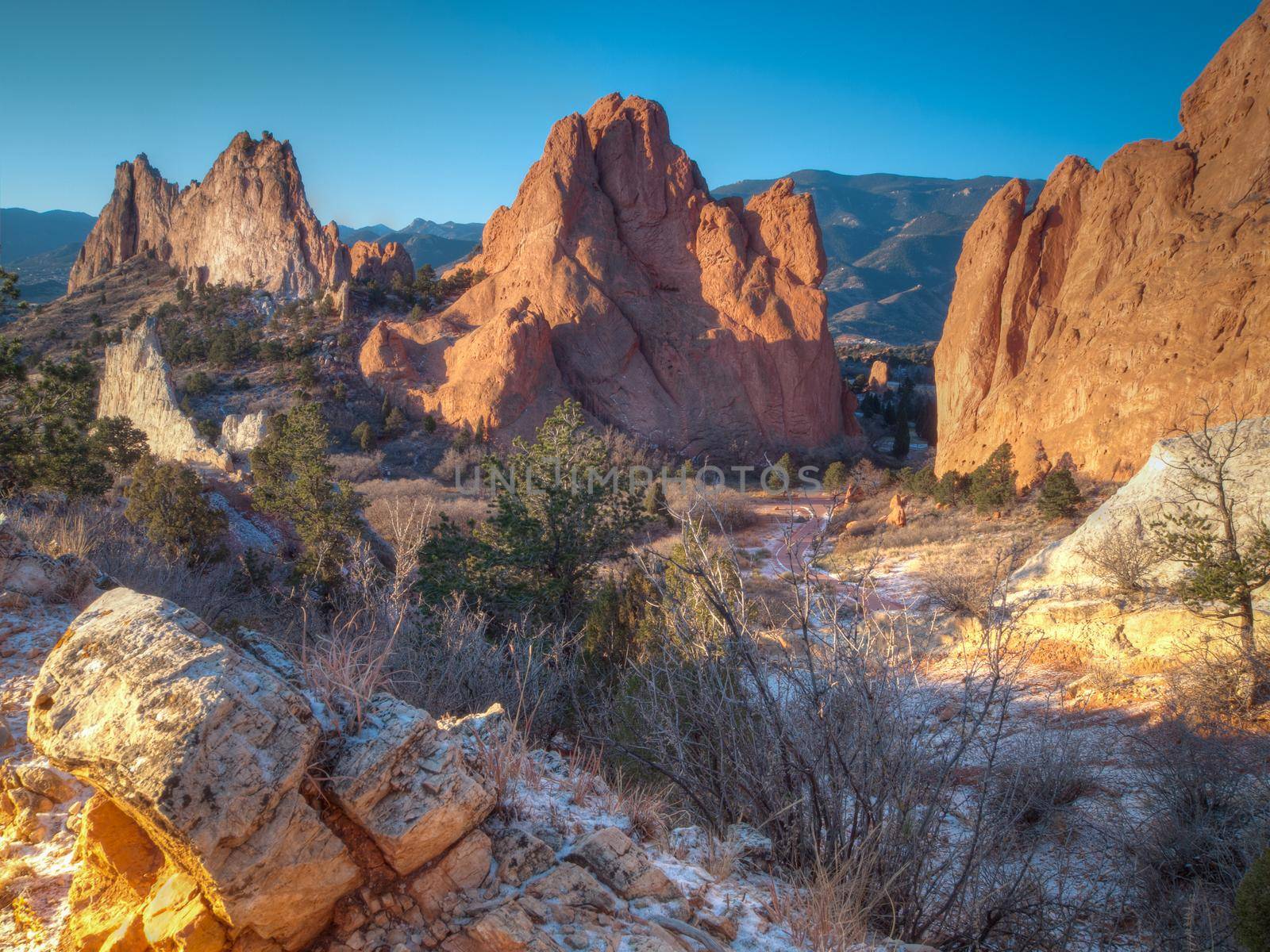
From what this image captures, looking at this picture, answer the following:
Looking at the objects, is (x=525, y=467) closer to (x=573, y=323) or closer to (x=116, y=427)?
(x=116, y=427)

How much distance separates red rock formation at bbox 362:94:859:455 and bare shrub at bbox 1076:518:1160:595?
26.1m

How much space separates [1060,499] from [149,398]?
31.1 metres

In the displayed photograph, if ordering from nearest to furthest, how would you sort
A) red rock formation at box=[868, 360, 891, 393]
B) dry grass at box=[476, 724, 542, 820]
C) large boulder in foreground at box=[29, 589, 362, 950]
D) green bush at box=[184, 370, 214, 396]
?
large boulder in foreground at box=[29, 589, 362, 950]
dry grass at box=[476, 724, 542, 820]
green bush at box=[184, 370, 214, 396]
red rock formation at box=[868, 360, 891, 393]

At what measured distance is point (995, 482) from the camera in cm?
2286

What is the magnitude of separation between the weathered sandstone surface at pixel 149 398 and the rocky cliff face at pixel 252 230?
16987 mm

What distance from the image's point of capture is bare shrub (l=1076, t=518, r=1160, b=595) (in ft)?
31.3

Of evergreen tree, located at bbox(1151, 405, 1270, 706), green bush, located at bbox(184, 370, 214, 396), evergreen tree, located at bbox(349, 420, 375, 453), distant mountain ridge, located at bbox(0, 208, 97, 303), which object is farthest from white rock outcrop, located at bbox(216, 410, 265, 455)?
distant mountain ridge, located at bbox(0, 208, 97, 303)

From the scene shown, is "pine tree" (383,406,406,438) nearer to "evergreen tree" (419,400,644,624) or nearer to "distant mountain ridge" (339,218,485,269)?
"evergreen tree" (419,400,644,624)

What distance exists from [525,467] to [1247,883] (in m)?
10.5

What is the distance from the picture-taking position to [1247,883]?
2.77m

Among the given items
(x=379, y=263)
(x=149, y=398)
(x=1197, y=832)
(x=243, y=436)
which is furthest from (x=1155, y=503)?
(x=379, y=263)

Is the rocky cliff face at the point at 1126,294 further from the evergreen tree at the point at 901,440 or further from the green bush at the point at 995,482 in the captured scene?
the evergreen tree at the point at 901,440

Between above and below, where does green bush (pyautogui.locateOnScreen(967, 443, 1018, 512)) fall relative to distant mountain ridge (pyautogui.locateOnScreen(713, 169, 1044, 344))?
below

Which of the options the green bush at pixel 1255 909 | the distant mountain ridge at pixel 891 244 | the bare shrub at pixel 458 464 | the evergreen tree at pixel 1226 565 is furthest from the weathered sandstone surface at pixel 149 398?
the distant mountain ridge at pixel 891 244
